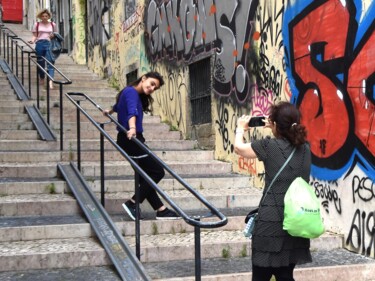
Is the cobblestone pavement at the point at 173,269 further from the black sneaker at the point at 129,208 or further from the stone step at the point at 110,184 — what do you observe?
the stone step at the point at 110,184

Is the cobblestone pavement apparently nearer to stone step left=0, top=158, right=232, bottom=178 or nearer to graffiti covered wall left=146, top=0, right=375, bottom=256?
graffiti covered wall left=146, top=0, right=375, bottom=256

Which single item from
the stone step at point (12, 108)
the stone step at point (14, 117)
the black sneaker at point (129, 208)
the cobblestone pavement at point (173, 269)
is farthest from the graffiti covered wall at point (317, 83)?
the stone step at point (12, 108)

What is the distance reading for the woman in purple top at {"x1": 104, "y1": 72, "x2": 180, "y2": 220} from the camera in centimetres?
520

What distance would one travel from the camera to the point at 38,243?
475cm

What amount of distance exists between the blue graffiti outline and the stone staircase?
2.01ft

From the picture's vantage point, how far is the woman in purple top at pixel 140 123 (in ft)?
17.1

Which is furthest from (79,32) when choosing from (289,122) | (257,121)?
(289,122)

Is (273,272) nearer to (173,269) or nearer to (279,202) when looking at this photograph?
(279,202)

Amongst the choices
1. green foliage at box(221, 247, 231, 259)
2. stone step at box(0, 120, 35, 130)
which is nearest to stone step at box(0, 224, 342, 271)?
green foliage at box(221, 247, 231, 259)

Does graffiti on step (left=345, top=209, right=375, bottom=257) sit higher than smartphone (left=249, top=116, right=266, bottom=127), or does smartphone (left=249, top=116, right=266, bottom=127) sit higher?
smartphone (left=249, top=116, right=266, bottom=127)

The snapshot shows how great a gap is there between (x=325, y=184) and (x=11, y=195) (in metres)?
3.26

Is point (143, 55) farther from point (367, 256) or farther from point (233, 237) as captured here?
point (367, 256)

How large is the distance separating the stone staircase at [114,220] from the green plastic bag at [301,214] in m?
1.27

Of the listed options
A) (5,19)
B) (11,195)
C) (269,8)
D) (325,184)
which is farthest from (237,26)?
(5,19)
